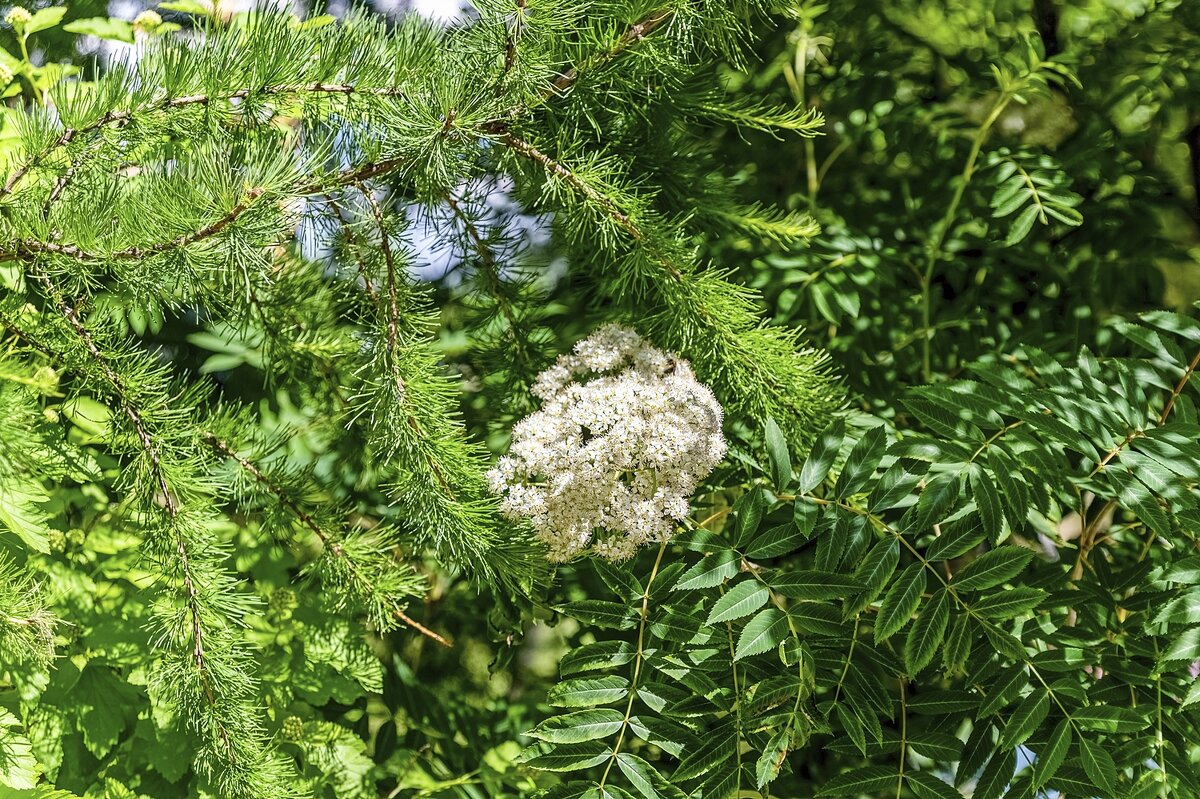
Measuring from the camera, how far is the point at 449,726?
115 cm

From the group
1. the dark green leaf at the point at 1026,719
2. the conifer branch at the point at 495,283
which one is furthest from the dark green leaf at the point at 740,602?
the conifer branch at the point at 495,283

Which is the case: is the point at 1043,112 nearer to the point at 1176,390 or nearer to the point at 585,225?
the point at 1176,390

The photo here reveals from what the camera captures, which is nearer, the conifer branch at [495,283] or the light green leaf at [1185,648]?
the light green leaf at [1185,648]

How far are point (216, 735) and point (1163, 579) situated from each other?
0.84 m

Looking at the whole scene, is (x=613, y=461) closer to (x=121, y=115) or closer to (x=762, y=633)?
(x=762, y=633)

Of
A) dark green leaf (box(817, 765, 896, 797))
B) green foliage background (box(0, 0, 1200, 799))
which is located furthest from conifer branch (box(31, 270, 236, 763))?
dark green leaf (box(817, 765, 896, 797))

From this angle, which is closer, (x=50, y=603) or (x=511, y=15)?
(x=511, y=15)

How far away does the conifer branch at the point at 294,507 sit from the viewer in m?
0.90

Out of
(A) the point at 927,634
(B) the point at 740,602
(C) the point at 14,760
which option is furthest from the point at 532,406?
(C) the point at 14,760

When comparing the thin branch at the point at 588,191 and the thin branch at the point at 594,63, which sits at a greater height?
the thin branch at the point at 594,63

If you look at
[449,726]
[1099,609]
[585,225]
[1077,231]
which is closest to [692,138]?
[585,225]

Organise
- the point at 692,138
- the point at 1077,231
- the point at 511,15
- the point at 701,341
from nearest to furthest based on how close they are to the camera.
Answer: the point at 511,15
the point at 701,341
the point at 692,138
the point at 1077,231

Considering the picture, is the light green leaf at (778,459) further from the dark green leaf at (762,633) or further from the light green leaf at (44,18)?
the light green leaf at (44,18)

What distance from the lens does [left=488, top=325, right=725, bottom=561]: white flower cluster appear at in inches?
30.9
